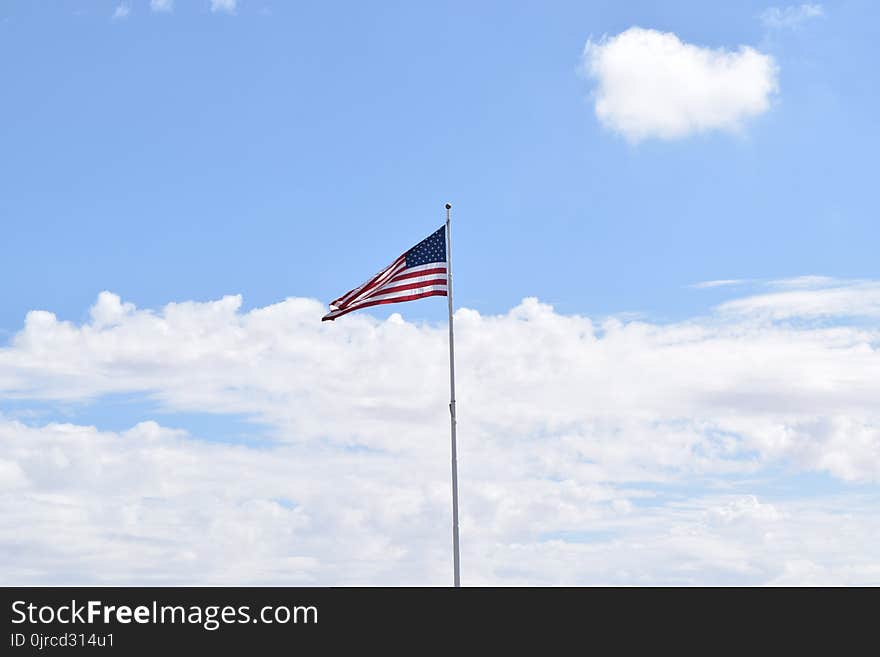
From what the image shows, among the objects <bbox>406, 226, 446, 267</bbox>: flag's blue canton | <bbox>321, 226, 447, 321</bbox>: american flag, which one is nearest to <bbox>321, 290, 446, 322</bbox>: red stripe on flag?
<bbox>321, 226, 447, 321</bbox>: american flag

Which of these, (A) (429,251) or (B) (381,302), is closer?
(B) (381,302)

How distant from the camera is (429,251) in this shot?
1309 inches

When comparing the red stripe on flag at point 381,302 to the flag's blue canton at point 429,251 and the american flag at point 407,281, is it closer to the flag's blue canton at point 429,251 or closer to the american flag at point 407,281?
the american flag at point 407,281

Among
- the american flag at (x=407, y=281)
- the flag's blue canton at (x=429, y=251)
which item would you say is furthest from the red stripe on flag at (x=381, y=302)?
the flag's blue canton at (x=429, y=251)

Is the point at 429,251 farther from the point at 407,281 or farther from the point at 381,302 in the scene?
the point at 381,302

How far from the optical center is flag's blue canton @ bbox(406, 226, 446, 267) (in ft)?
108

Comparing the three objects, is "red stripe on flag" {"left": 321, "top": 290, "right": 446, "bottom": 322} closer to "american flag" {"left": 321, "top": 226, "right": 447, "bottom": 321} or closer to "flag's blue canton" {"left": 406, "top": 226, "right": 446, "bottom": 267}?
"american flag" {"left": 321, "top": 226, "right": 447, "bottom": 321}

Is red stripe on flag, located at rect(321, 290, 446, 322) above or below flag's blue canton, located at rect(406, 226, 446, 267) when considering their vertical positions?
below

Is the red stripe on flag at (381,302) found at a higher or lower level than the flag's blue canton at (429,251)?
lower

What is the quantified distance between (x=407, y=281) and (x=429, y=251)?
3.77 ft

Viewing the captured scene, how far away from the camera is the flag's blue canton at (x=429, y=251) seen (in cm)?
3294

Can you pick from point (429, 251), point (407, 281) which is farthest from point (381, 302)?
point (429, 251)
